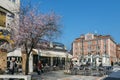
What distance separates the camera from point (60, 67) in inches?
1678

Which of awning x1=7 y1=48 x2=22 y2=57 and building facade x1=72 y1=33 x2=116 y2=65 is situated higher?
building facade x1=72 y1=33 x2=116 y2=65

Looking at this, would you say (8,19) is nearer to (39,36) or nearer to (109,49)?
(39,36)

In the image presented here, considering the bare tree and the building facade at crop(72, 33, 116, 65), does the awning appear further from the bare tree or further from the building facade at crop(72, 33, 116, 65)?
the building facade at crop(72, 33, 116, 65)

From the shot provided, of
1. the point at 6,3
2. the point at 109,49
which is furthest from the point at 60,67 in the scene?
the point at 109,49

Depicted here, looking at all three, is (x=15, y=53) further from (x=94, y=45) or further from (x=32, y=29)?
(x=94, y=45)

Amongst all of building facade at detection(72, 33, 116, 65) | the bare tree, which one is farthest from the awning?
building facade at detection(72, 33, 116, 65)

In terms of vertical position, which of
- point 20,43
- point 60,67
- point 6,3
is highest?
point 6,3

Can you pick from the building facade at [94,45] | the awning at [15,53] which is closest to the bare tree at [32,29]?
the awning at [15,53]

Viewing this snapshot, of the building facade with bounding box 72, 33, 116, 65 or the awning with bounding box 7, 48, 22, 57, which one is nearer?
the awning with bounding box 7, 48, 22, 57

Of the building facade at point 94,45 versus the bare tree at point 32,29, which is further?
the building facade at point 94,45

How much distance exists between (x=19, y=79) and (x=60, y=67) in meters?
26.7

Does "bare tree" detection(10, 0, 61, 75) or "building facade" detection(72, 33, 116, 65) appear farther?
"building facade" detection(72, 33, 116, 65)

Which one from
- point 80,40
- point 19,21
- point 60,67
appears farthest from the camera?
point 80,40

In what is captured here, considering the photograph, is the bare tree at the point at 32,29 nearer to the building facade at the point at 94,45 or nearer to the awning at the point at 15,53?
the awning at the point at 15,53
